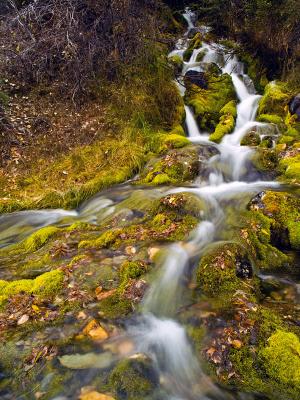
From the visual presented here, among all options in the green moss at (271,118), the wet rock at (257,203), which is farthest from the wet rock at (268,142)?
the wet rock at (257,203)

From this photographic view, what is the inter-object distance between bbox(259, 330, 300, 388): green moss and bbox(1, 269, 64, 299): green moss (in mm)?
2447

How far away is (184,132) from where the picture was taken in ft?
34.2

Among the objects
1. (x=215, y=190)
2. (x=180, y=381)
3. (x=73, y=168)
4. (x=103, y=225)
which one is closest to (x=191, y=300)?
(x=180, y=381)

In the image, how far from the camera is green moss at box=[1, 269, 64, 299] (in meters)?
4.22

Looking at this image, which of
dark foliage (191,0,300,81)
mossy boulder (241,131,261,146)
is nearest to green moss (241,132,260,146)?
mossy boulder (241,131,261,146)

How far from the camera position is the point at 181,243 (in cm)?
511

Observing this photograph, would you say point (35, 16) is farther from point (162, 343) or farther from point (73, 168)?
point (162, 343)

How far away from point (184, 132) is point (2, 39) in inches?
235

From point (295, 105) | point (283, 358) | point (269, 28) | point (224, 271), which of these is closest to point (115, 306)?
point (224, 271)

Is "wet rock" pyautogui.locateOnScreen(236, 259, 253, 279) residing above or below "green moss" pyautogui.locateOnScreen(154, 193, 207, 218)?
below

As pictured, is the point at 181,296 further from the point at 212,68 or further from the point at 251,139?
the point at 212,68

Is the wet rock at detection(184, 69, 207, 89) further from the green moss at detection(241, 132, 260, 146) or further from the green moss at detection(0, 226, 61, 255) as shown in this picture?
the green moss at detection(0, 226, 61, 255)

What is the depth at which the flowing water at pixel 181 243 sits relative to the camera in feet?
10.5

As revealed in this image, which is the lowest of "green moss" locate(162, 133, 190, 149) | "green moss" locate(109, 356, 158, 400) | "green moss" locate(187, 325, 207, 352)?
"green moss" locate(187, 325, 207, 352)
